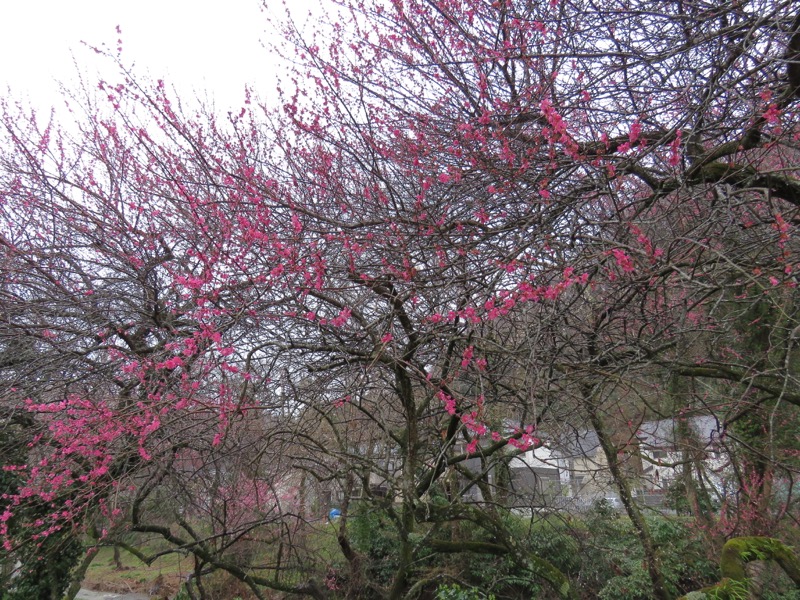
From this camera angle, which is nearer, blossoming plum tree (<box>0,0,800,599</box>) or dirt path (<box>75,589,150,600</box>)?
blossoming plum tree (<box>0,0,800,599</box>)

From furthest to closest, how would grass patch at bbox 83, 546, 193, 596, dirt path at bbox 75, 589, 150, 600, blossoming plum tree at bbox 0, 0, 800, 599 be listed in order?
1. dirt path at bbox 75, 589, 150, 600
2. grass patch at bbox 83, 546, 193, 596
3. blossoming plum tree at bbox 0, 0, 800, 599

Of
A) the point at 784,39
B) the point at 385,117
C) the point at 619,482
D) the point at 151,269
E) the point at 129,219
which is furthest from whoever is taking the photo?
the point at 129,219

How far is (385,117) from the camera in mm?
4059

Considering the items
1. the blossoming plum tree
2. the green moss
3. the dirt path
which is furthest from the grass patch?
the green moss

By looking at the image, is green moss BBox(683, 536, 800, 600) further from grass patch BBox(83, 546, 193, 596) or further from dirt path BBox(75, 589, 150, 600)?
dirt path BBox(75, 589, 150, 600)

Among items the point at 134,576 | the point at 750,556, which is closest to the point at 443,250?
the point at 750,556

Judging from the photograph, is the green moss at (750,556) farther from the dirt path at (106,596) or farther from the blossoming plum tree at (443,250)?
the dirt path at (106,596)

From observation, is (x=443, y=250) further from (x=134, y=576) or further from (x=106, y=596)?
(x=134, y=576)

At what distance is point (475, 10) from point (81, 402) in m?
3.70

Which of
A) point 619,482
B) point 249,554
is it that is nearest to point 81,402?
point 619,482

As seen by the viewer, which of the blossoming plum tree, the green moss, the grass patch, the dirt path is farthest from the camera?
the dirt path

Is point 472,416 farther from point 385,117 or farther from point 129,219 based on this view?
point 129,219

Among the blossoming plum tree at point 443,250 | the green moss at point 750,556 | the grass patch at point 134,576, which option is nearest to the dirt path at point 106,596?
the grass patch at point 134,576

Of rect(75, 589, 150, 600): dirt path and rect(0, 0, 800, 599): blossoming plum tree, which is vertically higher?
rect(0, 0, 800, 599): blossoming plum tree
